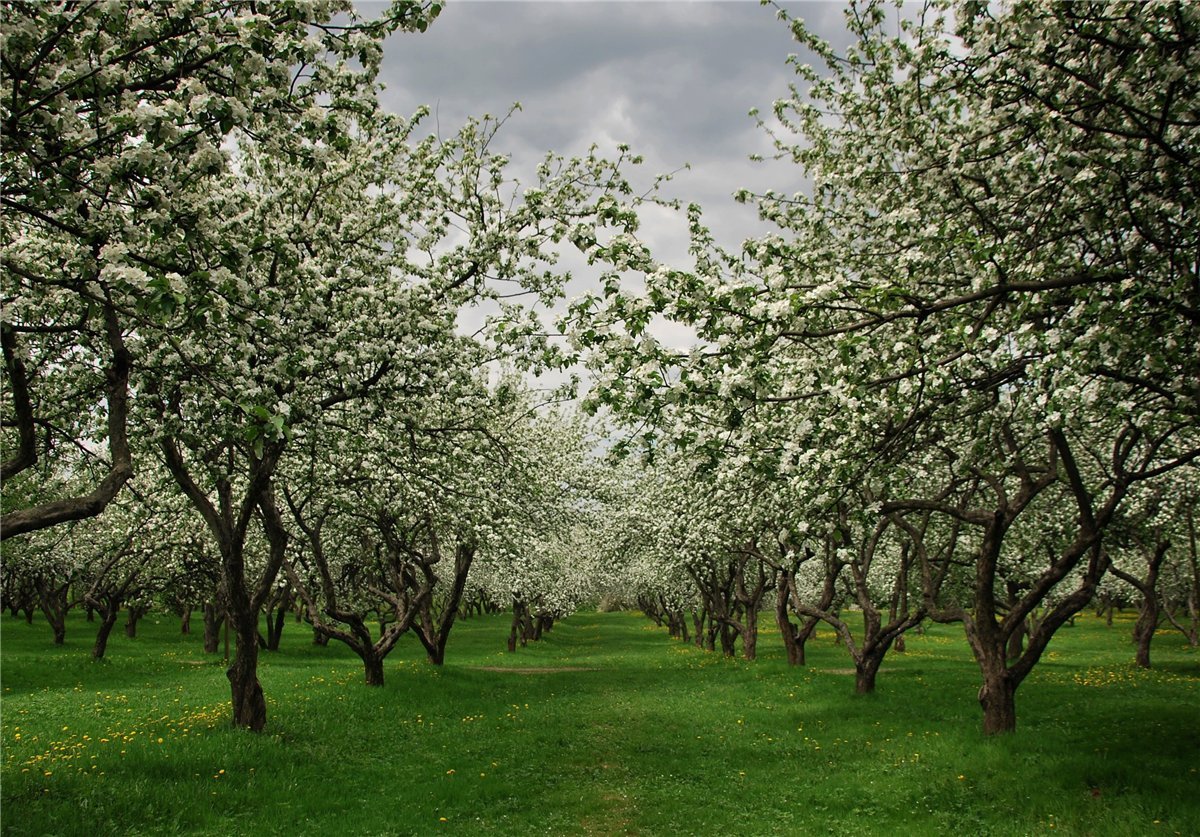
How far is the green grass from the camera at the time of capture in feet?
36.9

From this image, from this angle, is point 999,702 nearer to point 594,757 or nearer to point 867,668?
point 867,668

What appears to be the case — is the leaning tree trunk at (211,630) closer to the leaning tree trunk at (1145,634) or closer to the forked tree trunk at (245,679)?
the forked tree trunk at (245,679)

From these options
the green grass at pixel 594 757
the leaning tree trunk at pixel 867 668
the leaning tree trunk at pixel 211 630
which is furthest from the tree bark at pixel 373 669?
the leaning tree trunk at pixel 211 630

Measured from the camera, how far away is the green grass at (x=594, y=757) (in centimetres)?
1126

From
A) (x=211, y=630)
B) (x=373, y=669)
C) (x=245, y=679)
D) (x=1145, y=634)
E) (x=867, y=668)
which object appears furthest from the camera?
(x=211, y=630)

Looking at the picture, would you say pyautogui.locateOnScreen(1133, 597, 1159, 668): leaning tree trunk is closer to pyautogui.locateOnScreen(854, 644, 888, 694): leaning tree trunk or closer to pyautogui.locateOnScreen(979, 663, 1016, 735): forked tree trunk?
pyautogui.locateOnScreen(854, 644, 888, 694): leaning tree trunk

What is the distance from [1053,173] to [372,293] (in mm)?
9717

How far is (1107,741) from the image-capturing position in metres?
15.4

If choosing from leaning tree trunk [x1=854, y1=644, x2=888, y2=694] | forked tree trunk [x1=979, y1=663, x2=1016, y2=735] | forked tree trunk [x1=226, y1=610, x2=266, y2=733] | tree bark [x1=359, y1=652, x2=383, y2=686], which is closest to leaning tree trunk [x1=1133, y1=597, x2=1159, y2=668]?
leaning tree trunk [x1=854, y1=644, x2=888, y2=694]

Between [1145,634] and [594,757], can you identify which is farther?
[1145,634]

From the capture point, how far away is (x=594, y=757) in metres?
16.1

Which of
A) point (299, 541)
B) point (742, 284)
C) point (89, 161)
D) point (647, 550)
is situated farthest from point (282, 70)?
point (647, 550)

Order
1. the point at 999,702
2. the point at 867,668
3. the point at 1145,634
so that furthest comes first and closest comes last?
the point at 1145,634, the point at 867,668, the point at 999,702

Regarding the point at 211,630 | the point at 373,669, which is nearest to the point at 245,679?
the point at 373,669
